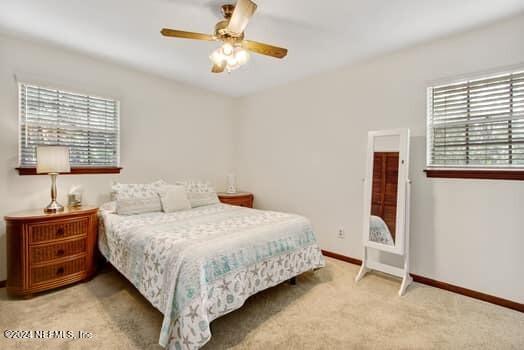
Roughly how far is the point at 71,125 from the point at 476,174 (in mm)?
4208

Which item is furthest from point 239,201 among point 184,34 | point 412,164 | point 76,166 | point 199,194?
point 184,34

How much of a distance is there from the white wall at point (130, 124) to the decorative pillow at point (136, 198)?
1.25ft

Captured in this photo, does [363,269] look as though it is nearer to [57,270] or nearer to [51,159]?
[57,270]

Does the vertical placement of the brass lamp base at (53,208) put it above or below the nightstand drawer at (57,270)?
above

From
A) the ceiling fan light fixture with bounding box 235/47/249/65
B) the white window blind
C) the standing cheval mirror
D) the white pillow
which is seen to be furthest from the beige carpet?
the ceiling fan light fixture with bounding box 235/47/249/65

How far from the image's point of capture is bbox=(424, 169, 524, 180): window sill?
7.47ft

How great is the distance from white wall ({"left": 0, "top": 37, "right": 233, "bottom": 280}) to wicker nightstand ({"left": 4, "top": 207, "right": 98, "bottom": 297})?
1.46 ft

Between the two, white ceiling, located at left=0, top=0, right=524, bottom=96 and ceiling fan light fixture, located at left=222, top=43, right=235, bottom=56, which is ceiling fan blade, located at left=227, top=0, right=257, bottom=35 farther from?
white ceiling, located at left=0, top=0, right=524, bottom=96

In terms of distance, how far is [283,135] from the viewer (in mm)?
4113

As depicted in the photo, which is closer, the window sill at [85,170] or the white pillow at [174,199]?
the window sill at [85,170]

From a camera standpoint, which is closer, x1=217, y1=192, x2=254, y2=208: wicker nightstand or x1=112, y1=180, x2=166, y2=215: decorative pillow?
x1=112, y1=180, x2=166, y2=215: decorative pillow

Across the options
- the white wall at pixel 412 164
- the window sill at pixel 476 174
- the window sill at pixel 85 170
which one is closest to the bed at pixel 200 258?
the window sill at pixel 85 170

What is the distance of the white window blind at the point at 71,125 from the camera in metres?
2.78

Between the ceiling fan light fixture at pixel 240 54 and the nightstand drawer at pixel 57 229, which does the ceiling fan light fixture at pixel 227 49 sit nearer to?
the ceiling fan light fixture at pixel 240 54
